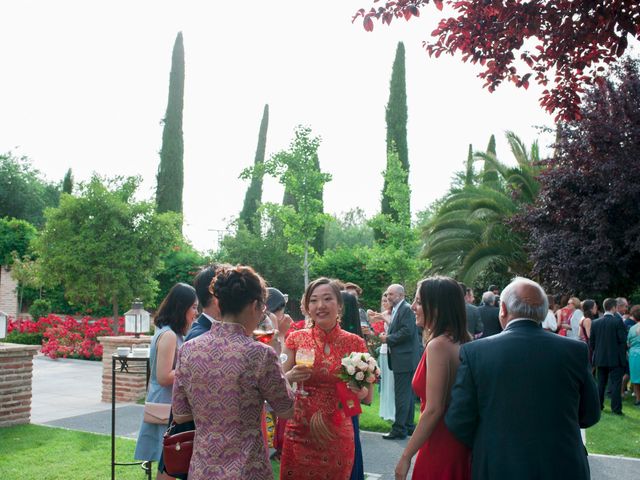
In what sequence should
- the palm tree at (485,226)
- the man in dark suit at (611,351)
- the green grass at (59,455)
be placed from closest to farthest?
the green grass at (59,455) → the man in dark suit at (611,351) → the palm tree at (485,226)

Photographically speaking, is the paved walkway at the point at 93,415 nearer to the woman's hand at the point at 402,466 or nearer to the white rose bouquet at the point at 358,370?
the white rose bouquet at the point at 358,370

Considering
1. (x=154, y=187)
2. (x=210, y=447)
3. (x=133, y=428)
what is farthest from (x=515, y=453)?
(x=154, y=187)

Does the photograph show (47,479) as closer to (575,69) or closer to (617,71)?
(575,69)

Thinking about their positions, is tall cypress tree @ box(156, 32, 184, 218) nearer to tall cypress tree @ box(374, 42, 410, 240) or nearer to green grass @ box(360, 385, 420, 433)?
tall cypress tree @ box(374, 42, 410, 240)

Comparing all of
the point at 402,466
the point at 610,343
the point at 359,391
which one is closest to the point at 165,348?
the point at 359,391

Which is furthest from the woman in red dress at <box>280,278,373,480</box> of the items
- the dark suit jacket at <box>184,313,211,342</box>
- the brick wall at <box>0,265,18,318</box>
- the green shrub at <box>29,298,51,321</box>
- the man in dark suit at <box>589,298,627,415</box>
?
the brick wall at <box>0,265,18,318</box>

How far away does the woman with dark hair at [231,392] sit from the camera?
3.04 m

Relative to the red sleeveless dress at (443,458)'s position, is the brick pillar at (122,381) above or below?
below

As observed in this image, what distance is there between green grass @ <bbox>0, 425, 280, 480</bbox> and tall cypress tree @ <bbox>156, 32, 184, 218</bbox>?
81.4 ft

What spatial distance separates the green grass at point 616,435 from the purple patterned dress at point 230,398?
21.9 ft

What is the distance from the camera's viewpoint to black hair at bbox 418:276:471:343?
3.55m

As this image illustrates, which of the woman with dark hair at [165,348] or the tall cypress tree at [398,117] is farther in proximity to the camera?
the tall cypress tree at [398,117]

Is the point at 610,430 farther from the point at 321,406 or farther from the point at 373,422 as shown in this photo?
the point at 321,406

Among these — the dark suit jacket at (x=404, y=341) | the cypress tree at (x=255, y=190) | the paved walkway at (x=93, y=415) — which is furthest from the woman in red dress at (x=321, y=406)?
the cypress tree at (x=255, y=190)
